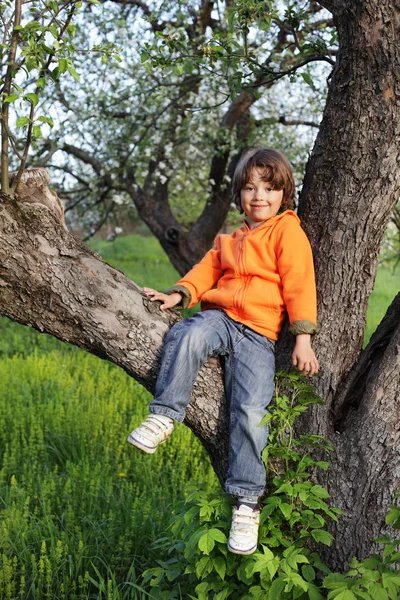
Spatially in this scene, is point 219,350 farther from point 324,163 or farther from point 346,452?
point 324,163

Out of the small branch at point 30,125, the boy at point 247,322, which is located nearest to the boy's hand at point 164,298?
the boy at point 247,322

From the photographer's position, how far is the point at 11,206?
2.31m

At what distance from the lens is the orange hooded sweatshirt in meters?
2.44

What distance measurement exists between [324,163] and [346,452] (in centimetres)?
107

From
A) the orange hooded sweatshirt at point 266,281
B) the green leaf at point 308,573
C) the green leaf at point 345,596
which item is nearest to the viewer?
the green leaf at point 345,596

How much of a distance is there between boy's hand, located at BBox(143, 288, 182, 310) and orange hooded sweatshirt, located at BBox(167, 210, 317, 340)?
6 cm

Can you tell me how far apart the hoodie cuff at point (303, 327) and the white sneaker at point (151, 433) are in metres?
0.55

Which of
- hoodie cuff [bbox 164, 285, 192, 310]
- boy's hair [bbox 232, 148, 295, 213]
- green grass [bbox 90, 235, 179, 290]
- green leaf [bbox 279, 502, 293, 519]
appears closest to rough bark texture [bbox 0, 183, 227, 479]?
hoodie cuff [bbox 164, 285, 192, 310]

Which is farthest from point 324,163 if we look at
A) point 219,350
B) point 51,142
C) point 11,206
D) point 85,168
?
point 85,168

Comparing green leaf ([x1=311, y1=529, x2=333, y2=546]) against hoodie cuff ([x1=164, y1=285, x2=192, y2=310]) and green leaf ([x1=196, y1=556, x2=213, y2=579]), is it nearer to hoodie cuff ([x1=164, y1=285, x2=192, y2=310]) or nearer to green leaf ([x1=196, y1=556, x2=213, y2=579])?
green leaf ([x1=196, y1=556, x2=213, y2=579])

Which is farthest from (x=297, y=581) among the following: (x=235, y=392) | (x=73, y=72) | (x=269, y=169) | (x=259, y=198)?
(x=73, y=72)

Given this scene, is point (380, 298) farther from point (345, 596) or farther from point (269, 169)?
point (345, 596)

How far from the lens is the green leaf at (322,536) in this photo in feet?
7.34

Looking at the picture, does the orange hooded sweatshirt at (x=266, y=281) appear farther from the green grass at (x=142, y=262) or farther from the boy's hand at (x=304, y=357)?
the green grass at (x=142, y=262)
